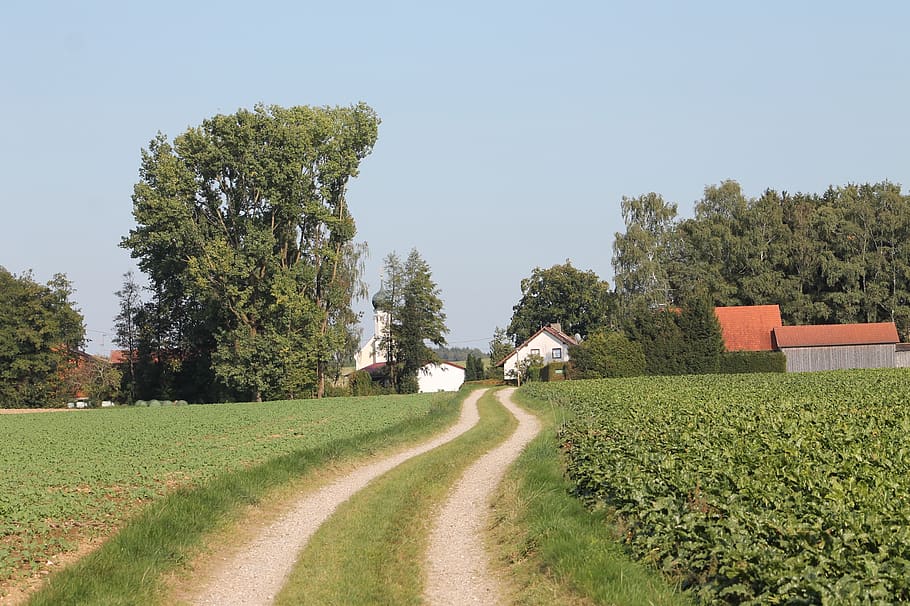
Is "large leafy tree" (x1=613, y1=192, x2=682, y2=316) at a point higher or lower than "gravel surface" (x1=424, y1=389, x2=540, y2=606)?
higher

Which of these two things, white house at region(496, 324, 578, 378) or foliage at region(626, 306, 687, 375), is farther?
white house at region(496, 324, 578, 378)

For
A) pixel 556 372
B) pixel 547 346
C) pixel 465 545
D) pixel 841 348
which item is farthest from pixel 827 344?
pixel 465 545

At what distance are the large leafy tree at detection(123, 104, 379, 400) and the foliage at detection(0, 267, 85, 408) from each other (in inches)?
593

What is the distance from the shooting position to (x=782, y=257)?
91.7m

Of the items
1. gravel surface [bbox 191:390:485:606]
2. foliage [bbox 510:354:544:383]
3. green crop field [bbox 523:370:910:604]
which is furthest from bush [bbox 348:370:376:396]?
green crop field [bbox 523:370:910:604]

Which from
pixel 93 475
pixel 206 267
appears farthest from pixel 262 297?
pixel 93 475

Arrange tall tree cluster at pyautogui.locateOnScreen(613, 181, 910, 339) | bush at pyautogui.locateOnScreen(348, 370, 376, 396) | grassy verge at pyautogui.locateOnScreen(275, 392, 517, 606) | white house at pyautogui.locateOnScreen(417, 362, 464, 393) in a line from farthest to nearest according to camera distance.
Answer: white house at pyautogui.locateOnScreen(417, 362, 464, 393), tall tree cluster at pyautogui.locateOnScreen(613, 181, 910, 339), bush at pyautogui.locateOnScreen(348, 370, 376, 396), grassy verge at pyautogui.locateOnScreen(275, 392, 517, 606)

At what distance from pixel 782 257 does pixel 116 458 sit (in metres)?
→ 80.9

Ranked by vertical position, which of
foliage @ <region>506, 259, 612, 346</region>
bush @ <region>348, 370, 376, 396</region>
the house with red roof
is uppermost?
foliage @ <region>506, 259, 612, 346</region>

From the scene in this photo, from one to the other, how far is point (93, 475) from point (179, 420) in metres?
23.8

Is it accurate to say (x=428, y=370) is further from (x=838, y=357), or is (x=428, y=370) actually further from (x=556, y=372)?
(x=838, y=357)

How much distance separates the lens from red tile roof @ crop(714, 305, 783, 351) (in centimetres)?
8219

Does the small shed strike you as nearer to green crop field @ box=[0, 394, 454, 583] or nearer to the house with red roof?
the house with red roof

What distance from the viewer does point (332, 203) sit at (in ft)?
224
